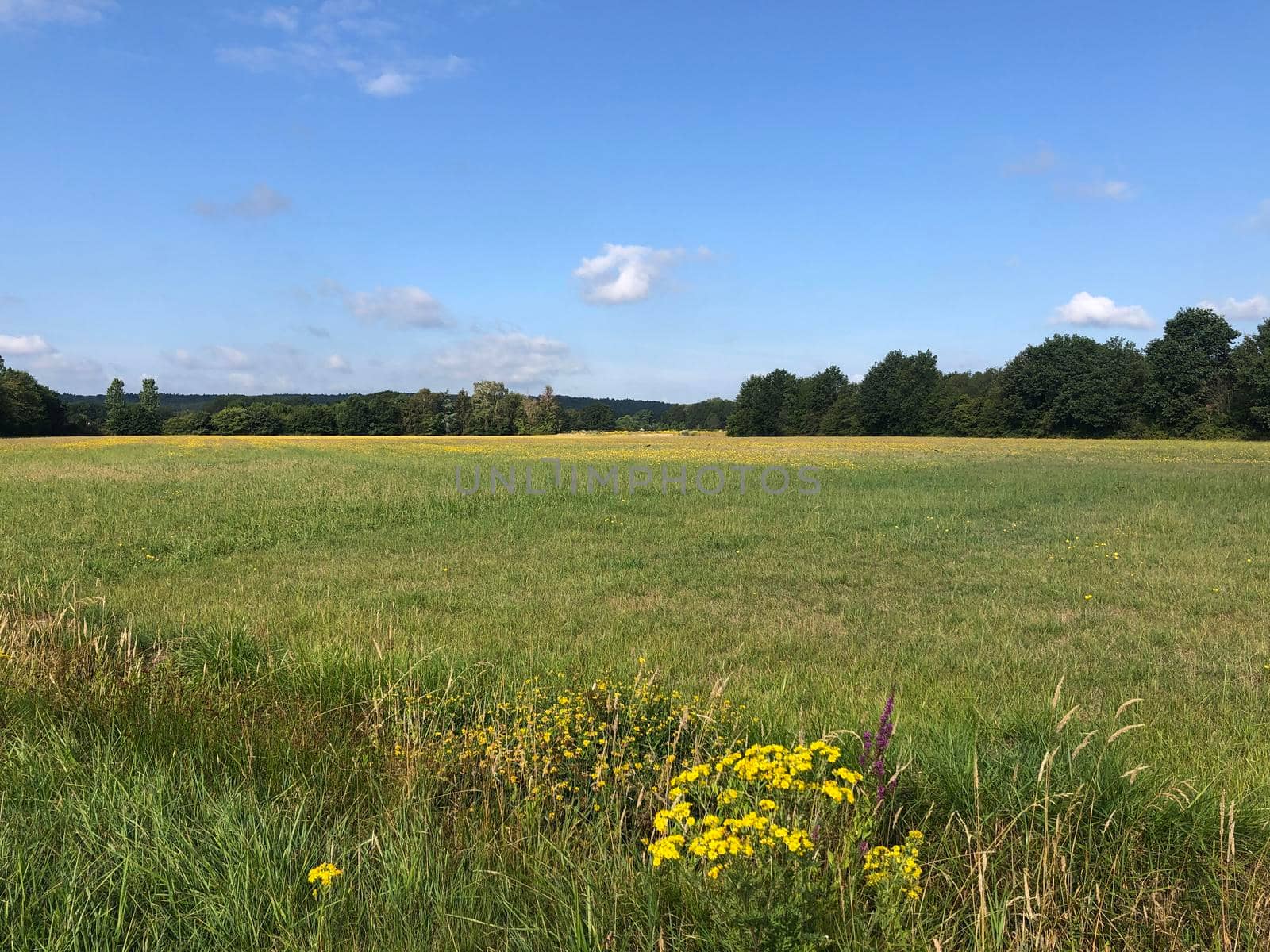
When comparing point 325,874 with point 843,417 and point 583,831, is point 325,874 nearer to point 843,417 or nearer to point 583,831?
point 583,831

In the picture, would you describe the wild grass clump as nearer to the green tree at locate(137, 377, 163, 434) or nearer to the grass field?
the grass field

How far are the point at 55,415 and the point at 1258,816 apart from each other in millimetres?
117340

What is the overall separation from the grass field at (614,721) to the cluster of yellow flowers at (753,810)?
0.11 metres

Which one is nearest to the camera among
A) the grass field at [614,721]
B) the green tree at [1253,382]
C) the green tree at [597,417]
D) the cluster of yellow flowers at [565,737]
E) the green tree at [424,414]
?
the grass field at [614,721]

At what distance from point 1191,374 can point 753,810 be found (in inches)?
3493

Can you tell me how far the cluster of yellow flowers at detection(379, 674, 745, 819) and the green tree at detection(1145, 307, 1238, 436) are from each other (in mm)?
85012

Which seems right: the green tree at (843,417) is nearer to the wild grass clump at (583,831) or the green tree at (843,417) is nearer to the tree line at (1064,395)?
the tree line at (1064,395)

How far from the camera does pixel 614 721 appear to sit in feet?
11.8

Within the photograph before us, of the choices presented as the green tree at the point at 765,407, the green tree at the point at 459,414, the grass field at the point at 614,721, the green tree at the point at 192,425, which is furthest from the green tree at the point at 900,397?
the green tree at the point at 192,425

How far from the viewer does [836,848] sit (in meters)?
2.76

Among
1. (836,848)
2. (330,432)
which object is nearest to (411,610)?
(836,848)

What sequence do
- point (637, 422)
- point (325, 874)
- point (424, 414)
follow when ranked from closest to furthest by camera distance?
point (325, 874) → point (424, 414) → point (637, 422)

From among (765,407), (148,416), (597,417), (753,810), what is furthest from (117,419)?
(753,810)

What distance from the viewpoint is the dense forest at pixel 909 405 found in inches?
2758
